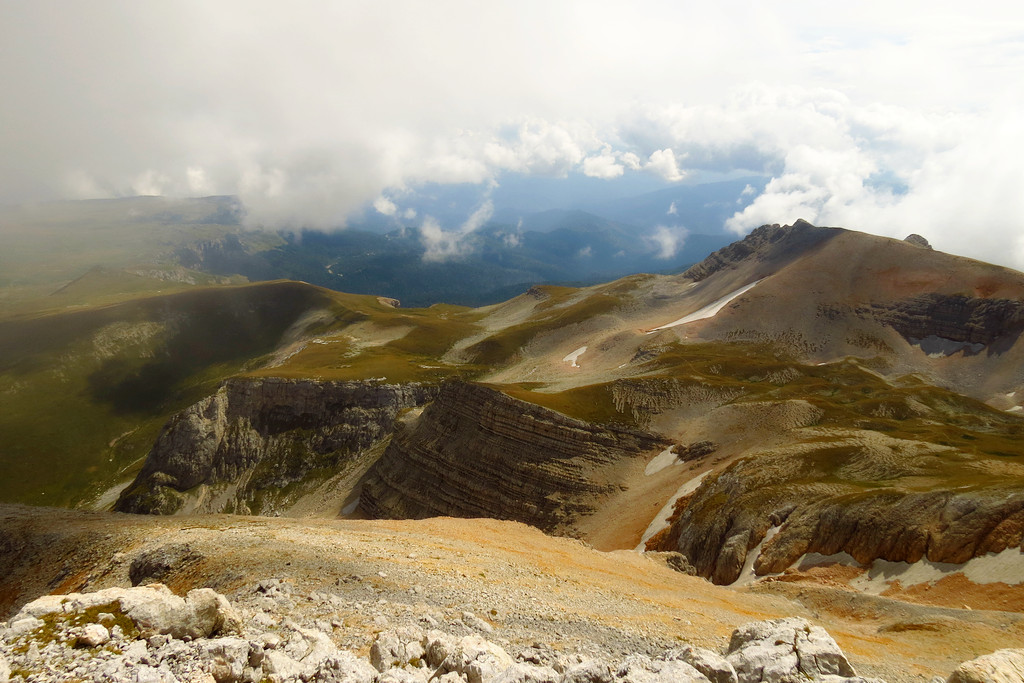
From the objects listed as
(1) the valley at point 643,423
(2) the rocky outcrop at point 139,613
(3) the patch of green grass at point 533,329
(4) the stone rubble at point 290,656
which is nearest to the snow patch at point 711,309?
(1) the valley at point 643,423

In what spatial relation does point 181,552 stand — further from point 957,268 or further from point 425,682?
point 957,268

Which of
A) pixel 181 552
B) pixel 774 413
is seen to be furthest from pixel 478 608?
pixel 774 413

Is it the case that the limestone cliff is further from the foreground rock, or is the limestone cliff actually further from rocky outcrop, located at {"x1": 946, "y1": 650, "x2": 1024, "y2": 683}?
the foreground rock

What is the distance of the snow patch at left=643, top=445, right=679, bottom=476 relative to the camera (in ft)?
243

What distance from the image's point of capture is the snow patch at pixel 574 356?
147 meters

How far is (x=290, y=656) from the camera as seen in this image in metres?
15.2

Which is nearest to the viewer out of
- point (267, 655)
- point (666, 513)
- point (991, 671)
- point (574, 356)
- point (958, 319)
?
point (991, 671)

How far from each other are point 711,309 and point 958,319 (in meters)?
63.1

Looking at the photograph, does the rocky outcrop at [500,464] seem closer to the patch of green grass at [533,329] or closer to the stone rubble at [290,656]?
the stone rubble at [290,656]

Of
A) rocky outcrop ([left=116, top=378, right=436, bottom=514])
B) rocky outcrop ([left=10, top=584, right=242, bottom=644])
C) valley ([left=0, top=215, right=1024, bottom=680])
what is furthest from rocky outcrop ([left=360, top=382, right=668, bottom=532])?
rocky outcrop ([left=10, top=584, right=242, bottom=644])

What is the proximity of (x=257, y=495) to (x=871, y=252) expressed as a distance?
19027 centimetres

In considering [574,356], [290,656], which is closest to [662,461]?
[290,656]

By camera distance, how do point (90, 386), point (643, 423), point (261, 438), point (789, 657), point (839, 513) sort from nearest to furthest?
point (789, 657), point (839, 513), point (643, 423), point (261, 438), point (90, 386)

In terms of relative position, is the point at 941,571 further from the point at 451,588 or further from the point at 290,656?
the point at 290,656
